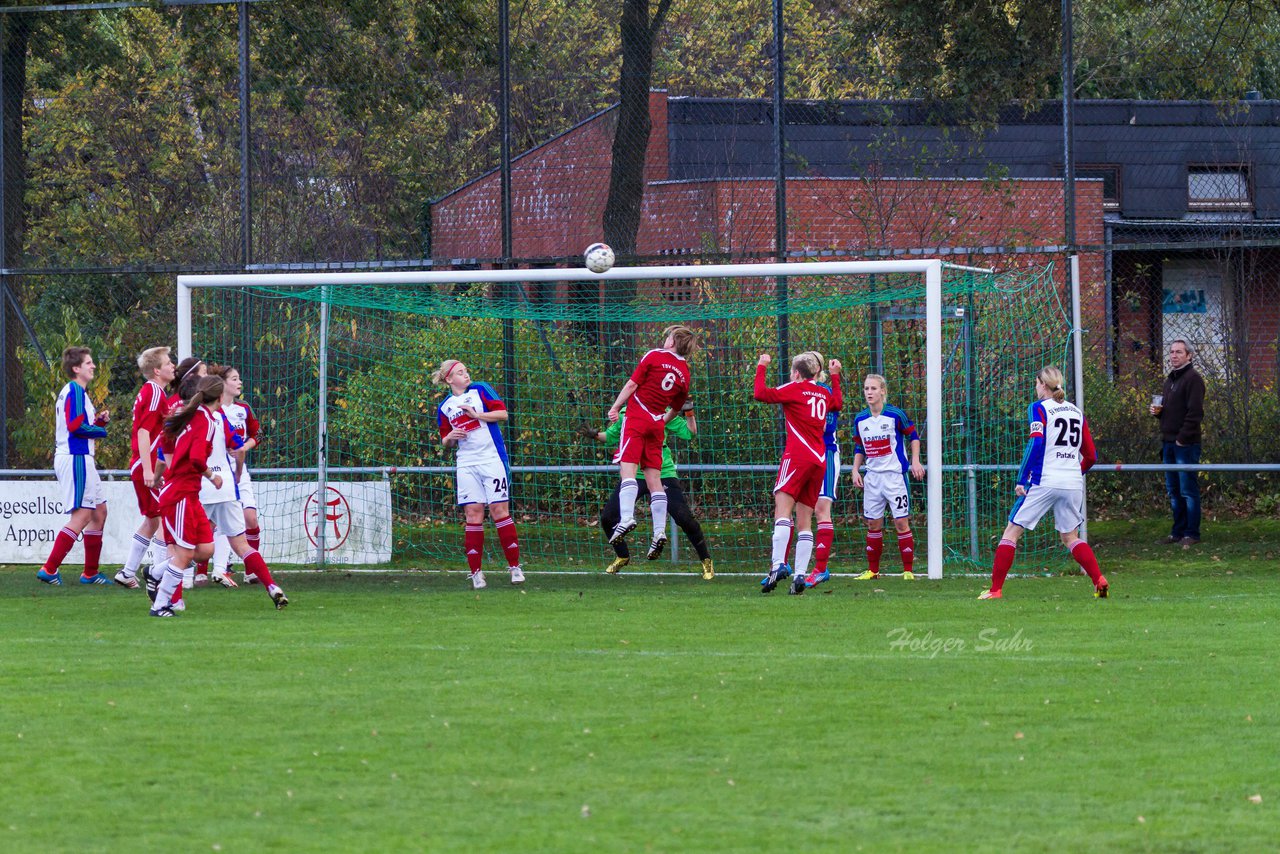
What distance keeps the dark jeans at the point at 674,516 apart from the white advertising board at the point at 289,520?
2.49 m

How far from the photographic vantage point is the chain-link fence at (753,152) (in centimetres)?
1620

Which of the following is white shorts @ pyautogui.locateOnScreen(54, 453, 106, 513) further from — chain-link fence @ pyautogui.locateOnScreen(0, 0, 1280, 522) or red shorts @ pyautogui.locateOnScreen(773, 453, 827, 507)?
red shorts @ pyautogui.locateOnScreen(773, 453, 827, 507)

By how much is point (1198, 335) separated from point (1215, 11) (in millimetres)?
3416

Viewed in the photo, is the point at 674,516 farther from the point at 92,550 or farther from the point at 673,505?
the point at 92,550

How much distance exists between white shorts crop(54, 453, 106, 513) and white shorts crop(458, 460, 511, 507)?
3397 mm

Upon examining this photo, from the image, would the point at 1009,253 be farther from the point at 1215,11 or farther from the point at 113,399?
the point at 113,399

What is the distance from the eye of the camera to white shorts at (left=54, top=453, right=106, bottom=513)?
1386 cm

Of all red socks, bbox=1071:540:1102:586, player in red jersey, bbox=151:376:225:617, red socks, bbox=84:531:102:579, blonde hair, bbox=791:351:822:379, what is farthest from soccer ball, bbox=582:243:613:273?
red socks, bbox=84:531:102:579

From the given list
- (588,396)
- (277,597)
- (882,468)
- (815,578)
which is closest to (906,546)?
(882,468)

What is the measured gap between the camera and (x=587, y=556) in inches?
612

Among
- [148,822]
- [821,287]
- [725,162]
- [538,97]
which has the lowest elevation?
→ [148,822]

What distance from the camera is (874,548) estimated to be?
45.1ft

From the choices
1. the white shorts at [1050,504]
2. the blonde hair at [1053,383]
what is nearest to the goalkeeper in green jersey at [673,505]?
the white shorts at [1050,504]

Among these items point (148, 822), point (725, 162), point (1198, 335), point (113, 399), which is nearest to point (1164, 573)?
point (1198, 335)
